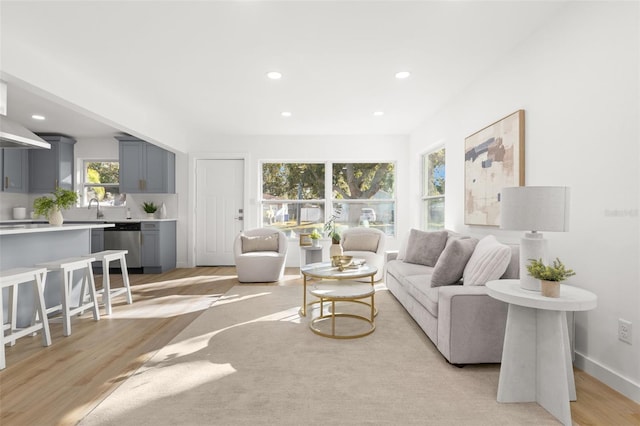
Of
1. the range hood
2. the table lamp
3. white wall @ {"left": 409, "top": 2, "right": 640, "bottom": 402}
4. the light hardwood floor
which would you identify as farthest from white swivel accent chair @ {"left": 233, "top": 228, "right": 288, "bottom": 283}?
the table lamp

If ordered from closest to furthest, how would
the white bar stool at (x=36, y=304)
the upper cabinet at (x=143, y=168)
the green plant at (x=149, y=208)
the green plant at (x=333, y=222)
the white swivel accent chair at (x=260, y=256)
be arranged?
the white bar stool at (x=36, y=304), the white swivel accent chair at (x=260, y=256), the upper cabinet at (x=143, y=168), the green plant at (x=149, y=208), the green plant at (x=333, y=222)

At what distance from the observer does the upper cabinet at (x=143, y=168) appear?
5.91m

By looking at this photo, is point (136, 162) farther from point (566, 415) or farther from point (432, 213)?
point (566, 415)

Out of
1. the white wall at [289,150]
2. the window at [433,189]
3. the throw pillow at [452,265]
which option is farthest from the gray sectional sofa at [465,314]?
the white wall at [289,150]

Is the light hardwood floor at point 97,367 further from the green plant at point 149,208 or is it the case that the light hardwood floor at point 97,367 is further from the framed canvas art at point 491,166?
the green plant at point 149,208

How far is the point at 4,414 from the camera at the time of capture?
5.75ft

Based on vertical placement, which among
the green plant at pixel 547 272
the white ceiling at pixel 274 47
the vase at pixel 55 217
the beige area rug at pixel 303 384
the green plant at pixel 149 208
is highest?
the white ceiling at pixel 274 47

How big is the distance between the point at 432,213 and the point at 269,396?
4.19 metres

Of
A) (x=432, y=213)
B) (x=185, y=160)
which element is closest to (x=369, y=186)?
(x=432, y=213)

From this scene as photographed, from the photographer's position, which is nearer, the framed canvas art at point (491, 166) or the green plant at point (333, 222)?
the framed canvas art at point (491, 166)

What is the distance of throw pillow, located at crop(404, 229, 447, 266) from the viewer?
12.6 feet

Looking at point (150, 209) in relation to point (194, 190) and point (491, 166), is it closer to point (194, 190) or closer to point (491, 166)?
point (194, 190)

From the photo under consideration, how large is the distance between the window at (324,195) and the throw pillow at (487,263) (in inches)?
144

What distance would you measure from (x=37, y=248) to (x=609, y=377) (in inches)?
182
